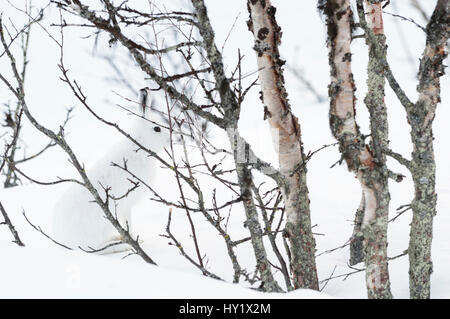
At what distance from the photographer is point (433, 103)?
2.60 meters

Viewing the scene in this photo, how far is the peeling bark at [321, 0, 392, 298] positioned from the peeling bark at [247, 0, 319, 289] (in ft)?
1.24

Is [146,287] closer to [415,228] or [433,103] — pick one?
[415,228]

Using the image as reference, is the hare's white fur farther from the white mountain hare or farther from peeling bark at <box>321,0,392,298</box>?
peeling bark at <box>321,0,392,298</box>

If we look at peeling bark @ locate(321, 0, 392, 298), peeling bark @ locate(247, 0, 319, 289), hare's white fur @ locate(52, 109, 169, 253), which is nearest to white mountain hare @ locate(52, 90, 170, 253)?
hare's white fur @ locate(52, 109, 169, 253)

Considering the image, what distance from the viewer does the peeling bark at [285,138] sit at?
2.72 m

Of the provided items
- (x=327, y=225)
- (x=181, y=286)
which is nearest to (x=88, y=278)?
(x=181, y=286)

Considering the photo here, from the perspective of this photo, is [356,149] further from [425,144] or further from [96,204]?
[96,204]

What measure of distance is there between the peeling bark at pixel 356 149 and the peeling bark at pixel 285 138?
377 mm

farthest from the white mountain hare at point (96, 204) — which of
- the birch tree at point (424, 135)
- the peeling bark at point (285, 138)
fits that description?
the birch tree at point (424, 135)

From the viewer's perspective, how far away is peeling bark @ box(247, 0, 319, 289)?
8.94 ft

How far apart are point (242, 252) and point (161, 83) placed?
7.48 feet

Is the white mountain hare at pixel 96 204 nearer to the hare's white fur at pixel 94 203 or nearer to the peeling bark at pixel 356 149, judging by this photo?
the hare's white fur at pixel 94 203

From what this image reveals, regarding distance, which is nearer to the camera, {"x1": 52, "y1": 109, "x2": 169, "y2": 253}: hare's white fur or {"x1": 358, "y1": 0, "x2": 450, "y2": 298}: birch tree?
{"x1": 358, "y1": 0, "x2": 450, "y2": 298}: birch tree
